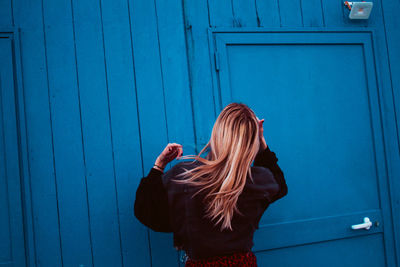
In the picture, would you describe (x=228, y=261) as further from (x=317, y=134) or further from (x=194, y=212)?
(x=317, y=134)

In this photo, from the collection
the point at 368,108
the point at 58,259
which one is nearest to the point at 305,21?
the point at 368,108

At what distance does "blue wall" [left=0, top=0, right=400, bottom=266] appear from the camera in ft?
7.34

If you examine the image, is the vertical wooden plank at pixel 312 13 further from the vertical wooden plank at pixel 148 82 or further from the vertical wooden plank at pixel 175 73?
the vertical wooden plank at pixel 148 82

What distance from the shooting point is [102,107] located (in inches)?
92.1

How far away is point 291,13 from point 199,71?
2.88ft

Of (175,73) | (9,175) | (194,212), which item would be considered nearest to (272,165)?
(194,212)

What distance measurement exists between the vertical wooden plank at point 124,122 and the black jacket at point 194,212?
1.87ft

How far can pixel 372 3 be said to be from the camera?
2.78 meters

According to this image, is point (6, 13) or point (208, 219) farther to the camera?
point (6, 13)

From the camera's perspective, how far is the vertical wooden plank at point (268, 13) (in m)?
2.63

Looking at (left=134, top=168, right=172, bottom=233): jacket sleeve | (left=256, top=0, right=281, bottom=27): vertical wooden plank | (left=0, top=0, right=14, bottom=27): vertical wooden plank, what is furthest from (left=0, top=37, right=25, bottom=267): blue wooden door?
(left=256, top=0, right=281, bottom=27): vertical wooden plank

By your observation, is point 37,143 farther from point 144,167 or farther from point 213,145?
point 213,145

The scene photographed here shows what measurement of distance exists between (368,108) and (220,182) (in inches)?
69.7

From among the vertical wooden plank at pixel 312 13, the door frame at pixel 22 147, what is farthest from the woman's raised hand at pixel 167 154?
the vertical wooden plank at pixel 312 13
